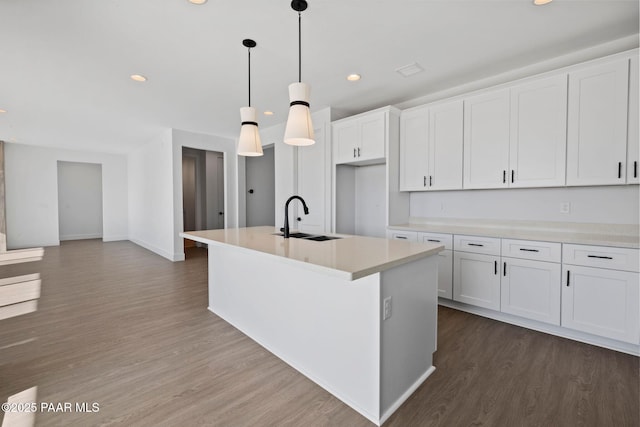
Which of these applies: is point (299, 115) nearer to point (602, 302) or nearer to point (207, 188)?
point (602, 302)

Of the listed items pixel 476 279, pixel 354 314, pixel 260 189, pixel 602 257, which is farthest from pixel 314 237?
pixel 260 189

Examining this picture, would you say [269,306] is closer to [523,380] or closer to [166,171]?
[523,380]

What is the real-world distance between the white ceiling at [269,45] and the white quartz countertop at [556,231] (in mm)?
1703

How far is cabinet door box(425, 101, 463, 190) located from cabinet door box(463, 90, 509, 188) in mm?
78

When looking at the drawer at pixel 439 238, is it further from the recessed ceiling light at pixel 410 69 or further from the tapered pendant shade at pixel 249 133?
the tapered pendant shade at pixel 249 133

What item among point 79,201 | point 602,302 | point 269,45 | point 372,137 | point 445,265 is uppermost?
point 269,45

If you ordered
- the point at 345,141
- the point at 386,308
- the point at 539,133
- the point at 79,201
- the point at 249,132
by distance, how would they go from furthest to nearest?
the point at 79,201, the point at 345,141, the point at 539,133, the point at 249,132, the point at 386,308

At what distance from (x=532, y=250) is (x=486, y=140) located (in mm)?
1276

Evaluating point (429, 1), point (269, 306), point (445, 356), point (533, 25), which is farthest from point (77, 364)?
point (533, 25)

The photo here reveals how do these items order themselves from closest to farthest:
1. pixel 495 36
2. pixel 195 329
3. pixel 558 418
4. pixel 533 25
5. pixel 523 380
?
pixel 558 418 → pixel 523 380 → pixel 533 25 → pixel 495 36 → pixel 195 329

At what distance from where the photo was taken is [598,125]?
2.55 m

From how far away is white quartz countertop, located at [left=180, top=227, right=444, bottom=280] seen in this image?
4.64ft

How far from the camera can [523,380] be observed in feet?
6.48

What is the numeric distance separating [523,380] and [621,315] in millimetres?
1084
